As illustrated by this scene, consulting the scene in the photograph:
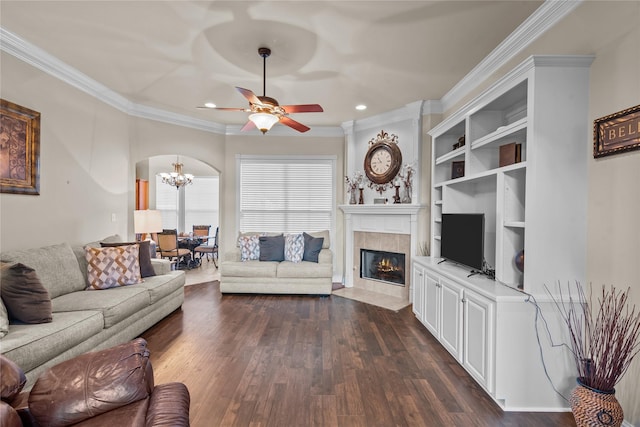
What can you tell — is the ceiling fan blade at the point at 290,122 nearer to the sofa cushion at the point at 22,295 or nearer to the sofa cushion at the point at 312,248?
the sofa cushion at the point at 312,248

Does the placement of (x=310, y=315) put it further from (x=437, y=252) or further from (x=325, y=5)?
(x=325, y=5)

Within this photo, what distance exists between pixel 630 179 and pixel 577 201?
0.34m

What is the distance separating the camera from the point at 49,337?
2230 mm

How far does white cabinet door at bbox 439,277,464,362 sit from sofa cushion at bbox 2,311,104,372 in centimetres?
314

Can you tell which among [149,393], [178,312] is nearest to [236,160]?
[178,312]

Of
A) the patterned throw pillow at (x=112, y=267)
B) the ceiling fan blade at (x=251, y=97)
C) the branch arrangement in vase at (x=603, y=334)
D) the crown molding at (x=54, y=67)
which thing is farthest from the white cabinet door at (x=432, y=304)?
the crown molding at (x=54, y=67)

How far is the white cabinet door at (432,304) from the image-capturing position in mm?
3203

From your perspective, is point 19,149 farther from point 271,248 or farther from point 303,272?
point 303,272

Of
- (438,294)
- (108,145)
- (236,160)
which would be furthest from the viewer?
(236,160)

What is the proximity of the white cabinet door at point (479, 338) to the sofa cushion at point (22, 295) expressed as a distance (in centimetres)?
334

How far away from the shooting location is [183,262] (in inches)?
301

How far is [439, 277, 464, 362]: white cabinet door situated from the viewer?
2742 millimetres

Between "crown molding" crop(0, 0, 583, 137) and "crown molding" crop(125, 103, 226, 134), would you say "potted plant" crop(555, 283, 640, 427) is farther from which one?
"crown molding" crop(125, 103, 226, 134)

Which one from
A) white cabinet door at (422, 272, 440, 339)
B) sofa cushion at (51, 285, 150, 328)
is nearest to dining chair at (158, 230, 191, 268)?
sofa cushion at (51, 285, 150, 328)
